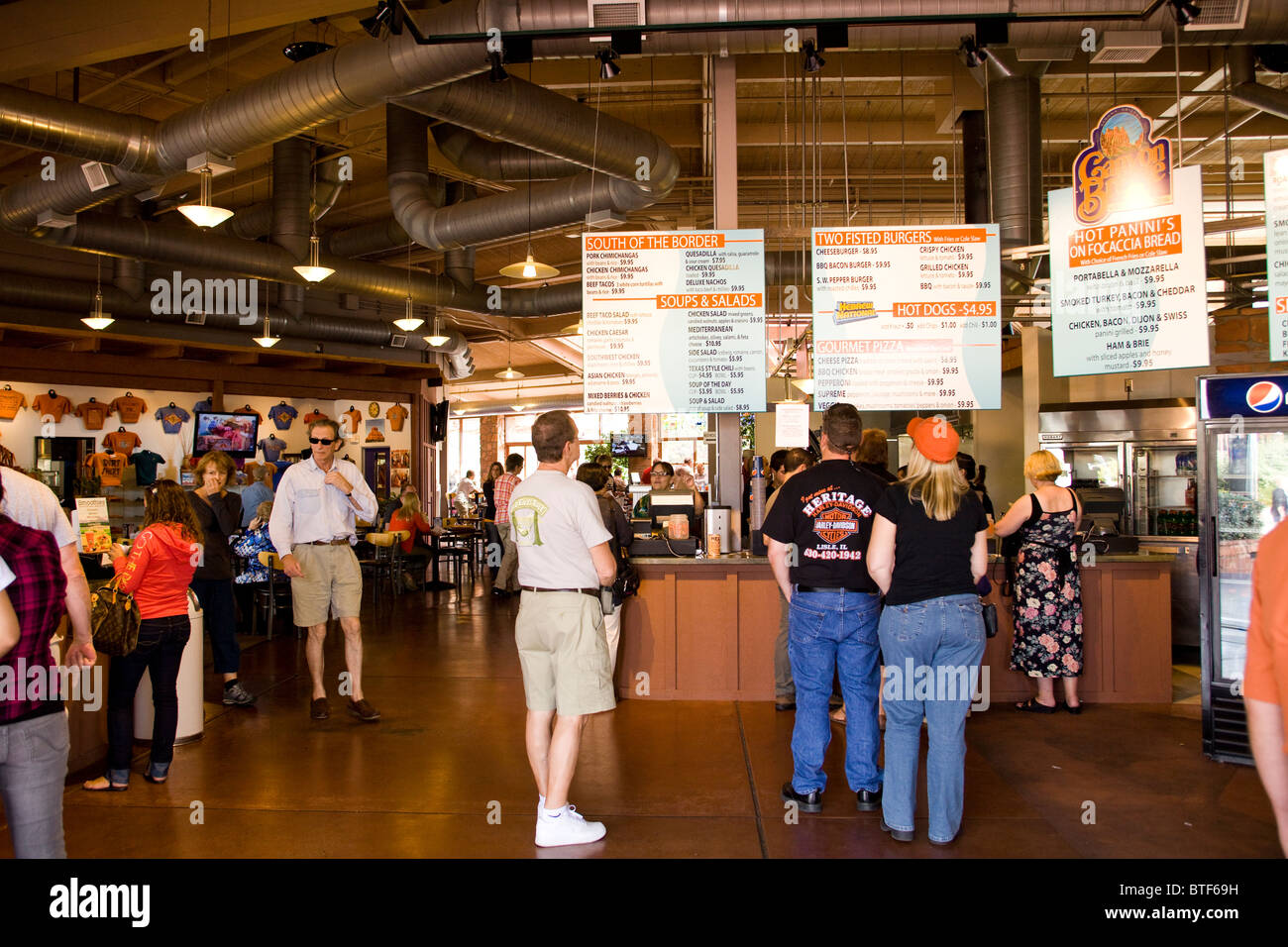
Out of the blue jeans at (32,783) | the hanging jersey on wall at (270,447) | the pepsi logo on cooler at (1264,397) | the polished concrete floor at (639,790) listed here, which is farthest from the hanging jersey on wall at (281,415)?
the pepsi logo on cooler at (1264,397)

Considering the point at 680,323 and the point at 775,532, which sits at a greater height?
the point at 680,323

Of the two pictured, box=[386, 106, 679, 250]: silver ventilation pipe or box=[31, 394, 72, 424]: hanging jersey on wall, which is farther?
box=[31, 394, 72, 424]: hanging jersey on wall

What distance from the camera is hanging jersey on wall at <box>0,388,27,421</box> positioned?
10242 millimetres

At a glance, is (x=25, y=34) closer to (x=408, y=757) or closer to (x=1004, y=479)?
(x=408, y=757)

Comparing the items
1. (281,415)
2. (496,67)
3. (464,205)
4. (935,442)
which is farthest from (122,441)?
(935,442)

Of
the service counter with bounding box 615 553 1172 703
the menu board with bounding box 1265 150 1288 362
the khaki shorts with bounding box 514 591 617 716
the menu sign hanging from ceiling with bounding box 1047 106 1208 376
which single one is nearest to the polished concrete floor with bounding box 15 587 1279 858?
the service counter with bounding box 615 553 1172 703

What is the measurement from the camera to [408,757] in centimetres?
484

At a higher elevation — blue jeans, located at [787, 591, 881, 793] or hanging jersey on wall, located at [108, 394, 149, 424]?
hanging jersey on wall, located at [108, 394, 149, 424]

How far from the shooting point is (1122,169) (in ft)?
18.5

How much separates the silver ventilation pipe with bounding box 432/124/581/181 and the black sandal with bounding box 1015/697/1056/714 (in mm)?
7408

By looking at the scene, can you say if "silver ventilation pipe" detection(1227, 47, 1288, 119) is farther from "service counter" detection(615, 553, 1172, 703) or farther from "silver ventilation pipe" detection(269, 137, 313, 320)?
"silver ventilation pipe" detection(269, 137, 313, 320)
